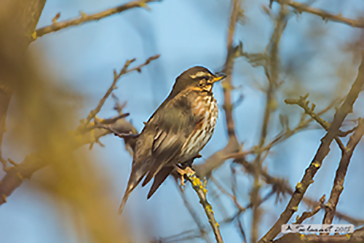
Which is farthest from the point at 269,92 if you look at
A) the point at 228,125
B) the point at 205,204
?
the point at 228,125

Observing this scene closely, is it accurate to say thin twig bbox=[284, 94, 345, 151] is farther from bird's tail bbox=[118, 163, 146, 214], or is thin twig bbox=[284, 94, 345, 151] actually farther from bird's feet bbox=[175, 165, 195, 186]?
bird's tail bbox=[118, 163, 146, 214]

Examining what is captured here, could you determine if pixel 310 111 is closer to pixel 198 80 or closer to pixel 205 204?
pixel 205 204

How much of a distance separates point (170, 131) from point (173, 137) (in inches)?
3.8

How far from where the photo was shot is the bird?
6.16 m

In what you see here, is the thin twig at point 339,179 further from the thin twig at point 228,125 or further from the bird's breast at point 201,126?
the bird's breast at point 201,126

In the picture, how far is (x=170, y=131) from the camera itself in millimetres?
6441

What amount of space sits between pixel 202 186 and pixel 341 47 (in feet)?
6.47

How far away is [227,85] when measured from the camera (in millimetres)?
6461

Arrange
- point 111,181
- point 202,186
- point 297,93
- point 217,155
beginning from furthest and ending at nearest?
1. point 217,155
2. point 202,186
3. point 297,93
4. point 111,181

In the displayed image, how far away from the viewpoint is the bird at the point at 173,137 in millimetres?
6160

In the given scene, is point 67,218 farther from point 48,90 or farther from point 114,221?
point 48,90

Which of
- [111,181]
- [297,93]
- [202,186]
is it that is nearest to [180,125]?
[202,186]

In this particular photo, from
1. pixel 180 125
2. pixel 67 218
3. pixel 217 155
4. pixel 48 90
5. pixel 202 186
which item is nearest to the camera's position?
pixel 67 218

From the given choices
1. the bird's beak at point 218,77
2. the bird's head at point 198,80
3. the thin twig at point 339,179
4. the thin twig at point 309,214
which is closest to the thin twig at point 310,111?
the thin twig at point 339,179
